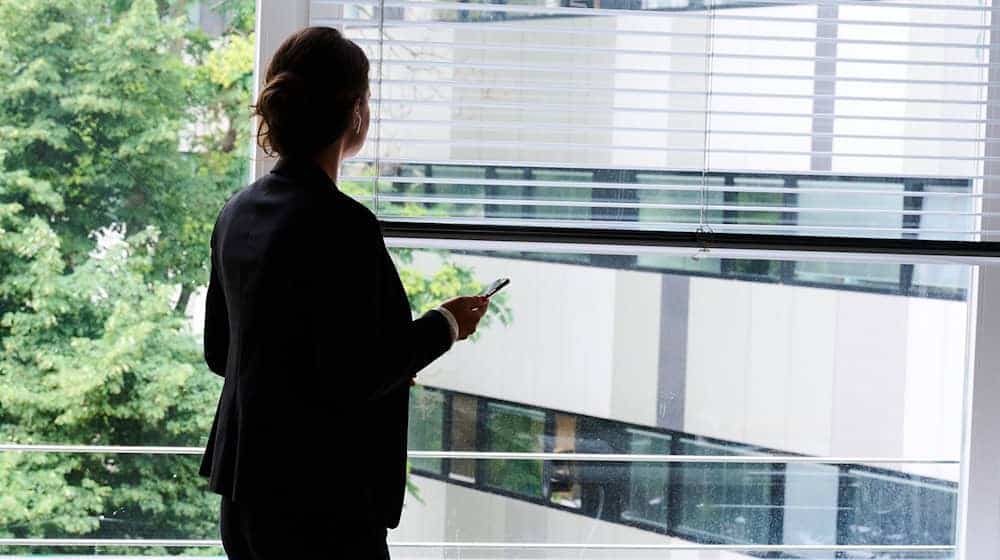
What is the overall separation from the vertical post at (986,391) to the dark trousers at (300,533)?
1260mm

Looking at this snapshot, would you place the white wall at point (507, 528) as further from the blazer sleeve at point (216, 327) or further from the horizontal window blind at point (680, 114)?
the blazer sleeve at point (216, 327)

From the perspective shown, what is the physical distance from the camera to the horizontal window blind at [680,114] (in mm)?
1951

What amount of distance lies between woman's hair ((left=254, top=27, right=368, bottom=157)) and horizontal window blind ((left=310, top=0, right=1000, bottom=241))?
0.55 metres

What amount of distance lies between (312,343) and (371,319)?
0.07 meters

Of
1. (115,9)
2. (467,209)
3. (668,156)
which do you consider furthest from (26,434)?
(668,156)

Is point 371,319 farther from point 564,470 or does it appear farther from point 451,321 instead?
point 564,470

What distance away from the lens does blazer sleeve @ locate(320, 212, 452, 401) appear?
1292 millimetres

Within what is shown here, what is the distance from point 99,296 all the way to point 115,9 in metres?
0.87

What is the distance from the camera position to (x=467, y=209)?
1.96 metres

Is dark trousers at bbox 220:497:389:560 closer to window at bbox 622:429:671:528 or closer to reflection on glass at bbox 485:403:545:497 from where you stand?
reflection on glass at bbox 485:403:545:497

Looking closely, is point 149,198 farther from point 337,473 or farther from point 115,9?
point 337,473

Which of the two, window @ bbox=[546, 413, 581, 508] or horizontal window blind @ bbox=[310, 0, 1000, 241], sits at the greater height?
horizontal window blind @ bbox=[310, 0, 1000, 241]

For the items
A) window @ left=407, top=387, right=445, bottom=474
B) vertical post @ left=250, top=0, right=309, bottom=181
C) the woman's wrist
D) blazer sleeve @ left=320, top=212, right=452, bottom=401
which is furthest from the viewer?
window @ left=407, top=387, right=445, bottom=474

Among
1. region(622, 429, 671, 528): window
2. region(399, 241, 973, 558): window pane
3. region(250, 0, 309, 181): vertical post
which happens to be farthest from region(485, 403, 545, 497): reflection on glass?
region(250, 0, 309, 181): vertical post
